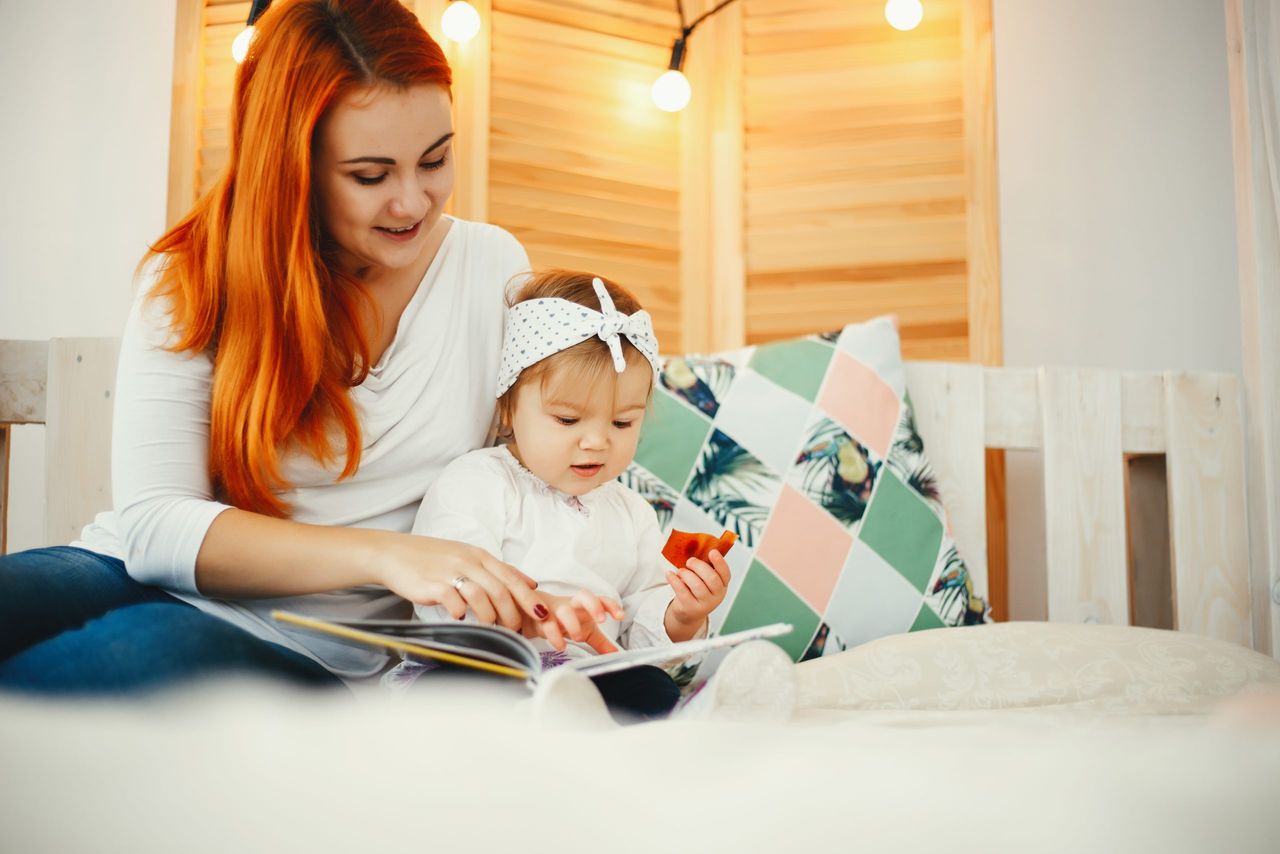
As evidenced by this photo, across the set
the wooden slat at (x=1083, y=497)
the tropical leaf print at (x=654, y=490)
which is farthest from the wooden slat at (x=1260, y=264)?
the tropical leaf print at (x=654, y=490)

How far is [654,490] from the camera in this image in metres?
1.46

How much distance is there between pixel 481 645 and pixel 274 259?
0.52 meters

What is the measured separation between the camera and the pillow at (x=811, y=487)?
143 cm

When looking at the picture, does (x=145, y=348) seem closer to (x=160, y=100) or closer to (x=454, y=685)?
(x=454, y=685)

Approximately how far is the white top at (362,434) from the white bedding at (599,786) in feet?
1.46

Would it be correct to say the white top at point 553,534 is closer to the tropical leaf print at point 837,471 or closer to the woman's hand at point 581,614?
the woman's hand at point 581,614

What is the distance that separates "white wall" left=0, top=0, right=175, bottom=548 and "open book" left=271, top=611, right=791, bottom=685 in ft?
5.30

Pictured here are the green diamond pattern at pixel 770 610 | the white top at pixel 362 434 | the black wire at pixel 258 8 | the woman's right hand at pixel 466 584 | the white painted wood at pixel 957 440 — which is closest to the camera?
the woman's right hand at pixel 466 584

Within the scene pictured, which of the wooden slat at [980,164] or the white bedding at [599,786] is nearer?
the white bedding at [599,786]

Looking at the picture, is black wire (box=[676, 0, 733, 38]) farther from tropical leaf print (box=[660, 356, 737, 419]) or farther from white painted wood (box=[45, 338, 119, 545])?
white painted wood (box=[45, 338, 119, 545])

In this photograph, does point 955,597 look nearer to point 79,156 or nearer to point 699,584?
point 699,584

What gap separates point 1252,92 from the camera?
4.99 ft

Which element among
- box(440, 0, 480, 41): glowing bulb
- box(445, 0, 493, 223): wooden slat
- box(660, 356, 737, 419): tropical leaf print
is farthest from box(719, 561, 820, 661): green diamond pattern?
box(440, 0, 480, 41): glowing bulb

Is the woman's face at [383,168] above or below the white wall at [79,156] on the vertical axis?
below
